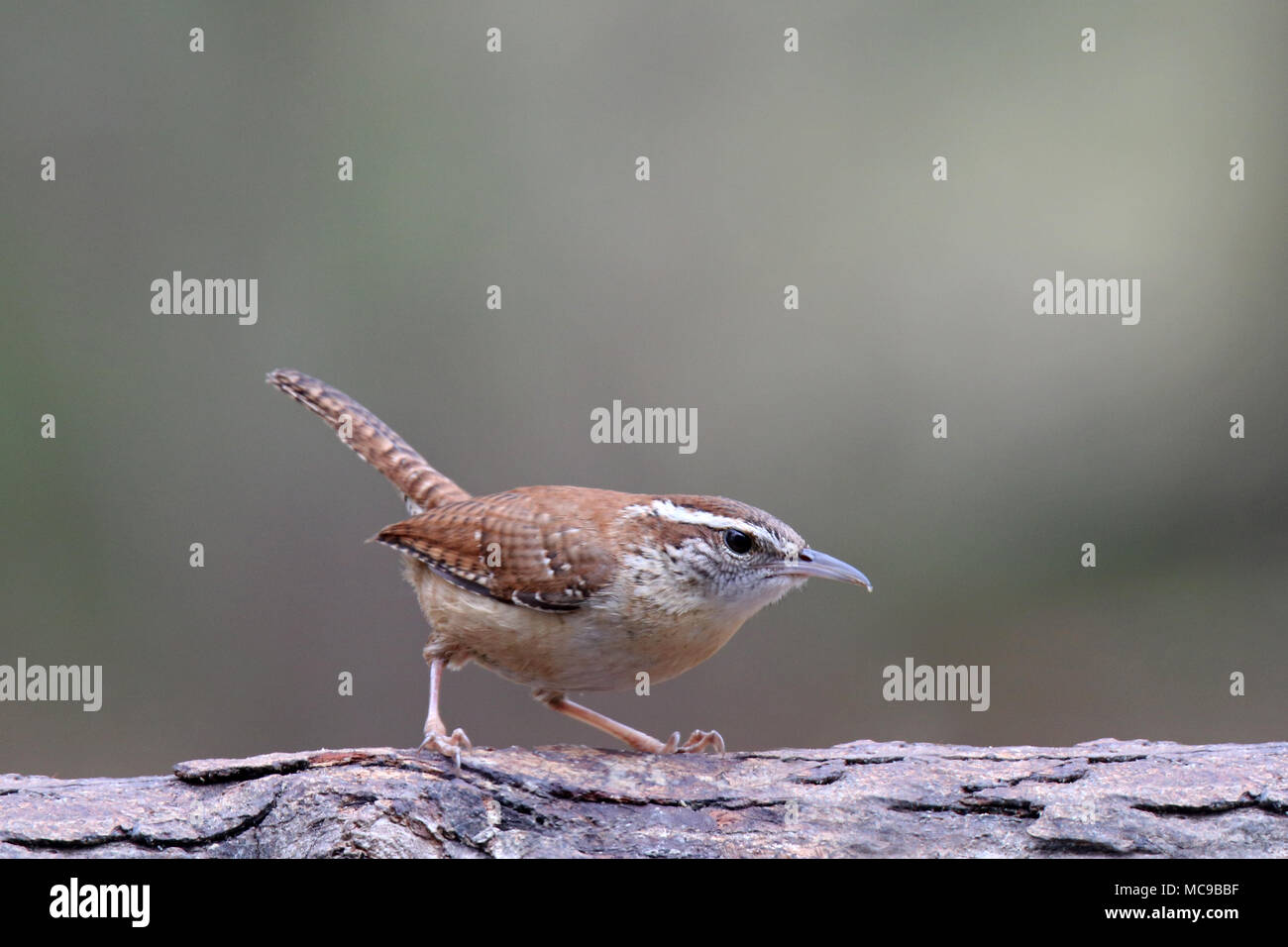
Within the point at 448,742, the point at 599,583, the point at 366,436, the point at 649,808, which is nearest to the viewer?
the point at 649,808

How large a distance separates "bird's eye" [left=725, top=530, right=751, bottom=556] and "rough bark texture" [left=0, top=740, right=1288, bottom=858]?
72 cm

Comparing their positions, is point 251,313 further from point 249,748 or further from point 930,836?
point 930,836

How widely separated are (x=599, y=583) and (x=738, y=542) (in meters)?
0.47

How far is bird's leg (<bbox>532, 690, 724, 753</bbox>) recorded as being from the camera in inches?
158

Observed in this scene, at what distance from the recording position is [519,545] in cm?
383

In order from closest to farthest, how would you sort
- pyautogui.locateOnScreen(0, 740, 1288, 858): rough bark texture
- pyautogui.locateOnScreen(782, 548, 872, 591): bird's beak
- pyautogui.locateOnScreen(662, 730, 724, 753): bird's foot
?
pyautogui.locateOnScreen(0, 740, 1288, 858): rough bark texture
pyautogui.locateOnScreen(782, 548, 872, 591): bird's beak
pyautogui.locateOnScreen(662, 730, 724, 753): bird's foot

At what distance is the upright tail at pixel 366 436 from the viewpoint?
4.73 meters

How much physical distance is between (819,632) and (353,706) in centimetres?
305

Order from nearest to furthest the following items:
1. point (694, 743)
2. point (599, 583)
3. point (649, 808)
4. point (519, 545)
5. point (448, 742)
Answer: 1. point (649, 808)
2. point (448, 742)
3. point (599, 583)
4. point (519, 545)
5. point (694, 743)

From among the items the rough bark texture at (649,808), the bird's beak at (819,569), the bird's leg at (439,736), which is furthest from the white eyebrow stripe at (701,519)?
the bird's leg at (439,736)

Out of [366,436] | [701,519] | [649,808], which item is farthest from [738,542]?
[366,436]

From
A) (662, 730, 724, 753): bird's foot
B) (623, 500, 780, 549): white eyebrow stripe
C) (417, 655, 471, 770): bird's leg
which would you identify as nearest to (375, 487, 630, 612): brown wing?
(623, 500, 780, 549): white eyebrow stripe

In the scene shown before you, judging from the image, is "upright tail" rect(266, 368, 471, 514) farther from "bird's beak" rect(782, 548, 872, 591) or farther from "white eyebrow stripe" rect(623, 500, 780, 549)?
"bird's beak" rect(782, 548, 872, 591)

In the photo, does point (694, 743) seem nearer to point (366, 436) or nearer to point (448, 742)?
point (448, 742)
